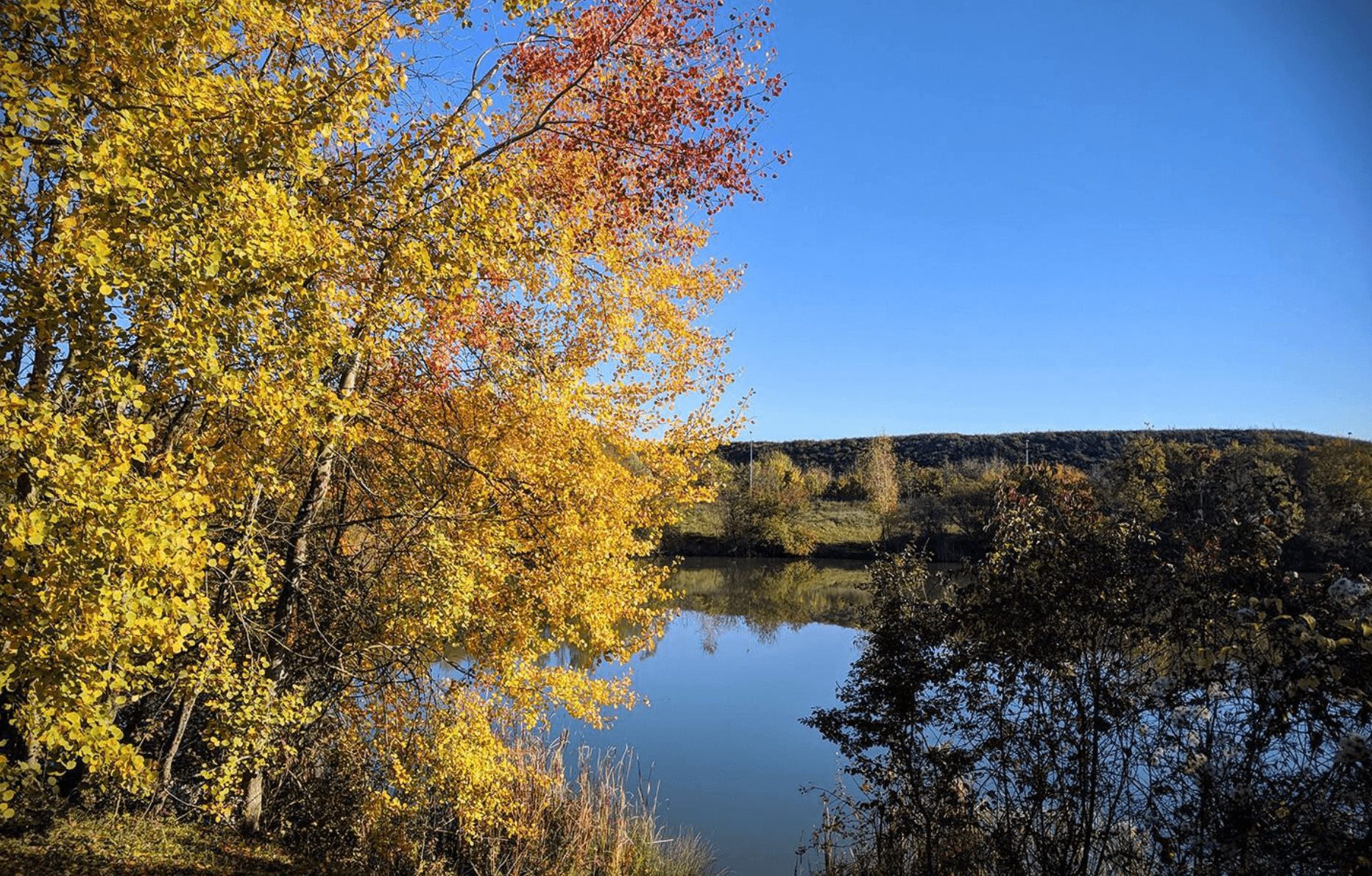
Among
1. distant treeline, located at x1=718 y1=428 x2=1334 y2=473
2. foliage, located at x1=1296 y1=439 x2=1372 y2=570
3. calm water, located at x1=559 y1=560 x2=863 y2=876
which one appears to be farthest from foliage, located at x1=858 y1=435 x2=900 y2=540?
foliage, located at x1=1296 y1=439 x2=1372 y2=570

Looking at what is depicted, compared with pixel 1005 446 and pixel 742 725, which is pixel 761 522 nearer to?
pixel 742 725

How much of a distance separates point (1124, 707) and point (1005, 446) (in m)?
82.0

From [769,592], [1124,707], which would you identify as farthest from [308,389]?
[769,592]

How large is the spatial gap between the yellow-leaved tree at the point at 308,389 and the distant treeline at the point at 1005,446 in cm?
5983

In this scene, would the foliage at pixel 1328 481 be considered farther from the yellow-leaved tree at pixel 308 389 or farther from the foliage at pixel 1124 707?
the yellow-leaved tree at pixel 308 389

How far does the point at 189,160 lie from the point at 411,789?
5191 millimetres

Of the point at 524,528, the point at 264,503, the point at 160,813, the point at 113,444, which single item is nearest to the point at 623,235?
the point at 524,528

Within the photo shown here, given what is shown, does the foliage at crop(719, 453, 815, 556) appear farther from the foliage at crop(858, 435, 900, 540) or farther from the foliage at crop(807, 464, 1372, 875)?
the foliage at crop(807, 464, 1372, 875)

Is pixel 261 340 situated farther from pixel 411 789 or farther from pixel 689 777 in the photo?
pixel 689 777

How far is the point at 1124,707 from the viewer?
5250mm

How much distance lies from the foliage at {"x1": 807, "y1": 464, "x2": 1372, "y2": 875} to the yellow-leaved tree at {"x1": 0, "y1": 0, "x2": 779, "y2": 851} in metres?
3.06

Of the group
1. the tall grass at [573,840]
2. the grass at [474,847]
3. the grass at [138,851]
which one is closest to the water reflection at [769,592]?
the tall grass at [573,840]

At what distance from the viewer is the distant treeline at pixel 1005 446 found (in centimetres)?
6844

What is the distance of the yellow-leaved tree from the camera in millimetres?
3252
